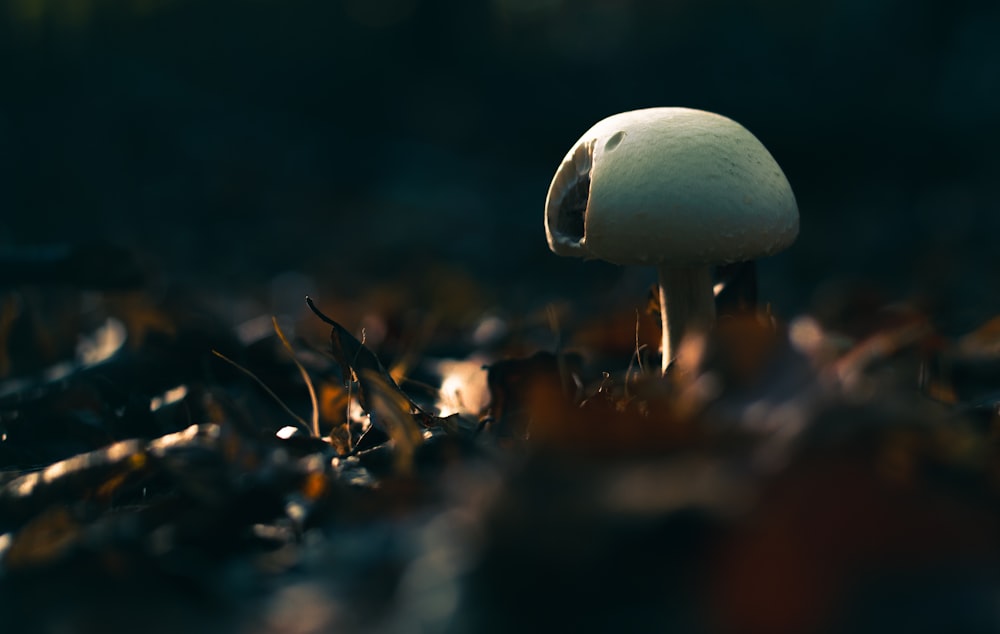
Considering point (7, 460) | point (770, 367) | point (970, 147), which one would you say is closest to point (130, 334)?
point (7, 460)

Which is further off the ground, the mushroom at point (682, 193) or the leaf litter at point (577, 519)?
the mushroom at point (682, 193)

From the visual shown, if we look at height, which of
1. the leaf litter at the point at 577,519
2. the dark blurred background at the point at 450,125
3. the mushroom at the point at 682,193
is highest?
the mushroom at the point at 682,193

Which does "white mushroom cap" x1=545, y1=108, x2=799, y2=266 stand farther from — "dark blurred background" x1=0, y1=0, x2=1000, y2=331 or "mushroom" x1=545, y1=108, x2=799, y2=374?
"dark blurred background" x1=0, y1=0, x2=1000, y2=331

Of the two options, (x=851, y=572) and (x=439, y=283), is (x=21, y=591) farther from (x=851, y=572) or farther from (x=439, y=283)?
(x=439, y=283)

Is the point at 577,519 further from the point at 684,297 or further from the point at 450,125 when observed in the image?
the point at 450,125

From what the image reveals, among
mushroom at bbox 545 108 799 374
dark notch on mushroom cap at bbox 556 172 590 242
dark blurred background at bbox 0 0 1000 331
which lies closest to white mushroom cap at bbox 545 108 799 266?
mushroom at bbox 545 108 799 374

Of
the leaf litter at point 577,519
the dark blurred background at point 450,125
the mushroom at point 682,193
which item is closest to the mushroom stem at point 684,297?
the mushroom at point 682,193

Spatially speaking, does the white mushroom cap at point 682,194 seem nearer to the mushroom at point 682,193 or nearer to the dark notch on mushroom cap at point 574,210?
the mushroom at point 682,193
